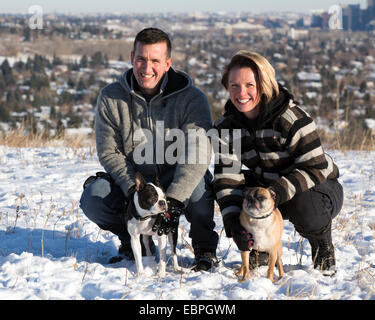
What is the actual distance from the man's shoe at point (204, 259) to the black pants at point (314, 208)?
0.68 m

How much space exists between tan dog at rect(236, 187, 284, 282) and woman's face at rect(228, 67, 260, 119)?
621 mm

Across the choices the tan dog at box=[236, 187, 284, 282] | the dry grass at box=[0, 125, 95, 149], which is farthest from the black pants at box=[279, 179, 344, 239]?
the dry grass at box=[0, 125, 95, 149]

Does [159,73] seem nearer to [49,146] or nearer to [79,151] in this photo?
[79,151]

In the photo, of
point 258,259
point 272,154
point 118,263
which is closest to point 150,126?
point 272,154

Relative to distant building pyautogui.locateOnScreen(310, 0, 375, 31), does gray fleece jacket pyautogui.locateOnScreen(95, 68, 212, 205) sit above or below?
below

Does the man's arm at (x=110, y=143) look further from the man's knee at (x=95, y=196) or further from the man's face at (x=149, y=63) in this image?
the man's face at (x=149, y=63)

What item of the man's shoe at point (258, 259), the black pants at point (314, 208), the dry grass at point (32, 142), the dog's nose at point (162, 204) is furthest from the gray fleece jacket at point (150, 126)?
the dry grass at point (32, 142)

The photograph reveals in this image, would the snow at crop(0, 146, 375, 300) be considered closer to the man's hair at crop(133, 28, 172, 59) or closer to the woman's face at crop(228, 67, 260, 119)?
the woman's face at crop(228, 67, 260, 119)

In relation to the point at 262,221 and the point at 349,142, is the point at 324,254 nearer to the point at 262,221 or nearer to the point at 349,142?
the point at 262,221

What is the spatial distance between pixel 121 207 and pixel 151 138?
24.2 inches

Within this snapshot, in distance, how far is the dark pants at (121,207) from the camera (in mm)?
3371

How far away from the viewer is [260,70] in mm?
2953

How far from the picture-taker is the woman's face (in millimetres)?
2998

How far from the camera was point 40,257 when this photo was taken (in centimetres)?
326
